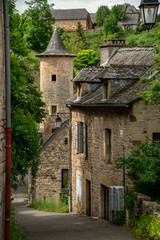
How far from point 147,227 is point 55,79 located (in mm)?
27324

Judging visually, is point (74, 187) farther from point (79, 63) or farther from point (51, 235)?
point (79, 63)

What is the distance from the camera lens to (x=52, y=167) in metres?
26.0

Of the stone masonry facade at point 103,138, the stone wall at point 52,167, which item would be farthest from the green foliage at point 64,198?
the stone masonry facade at point 103,138

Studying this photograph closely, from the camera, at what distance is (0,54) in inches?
343

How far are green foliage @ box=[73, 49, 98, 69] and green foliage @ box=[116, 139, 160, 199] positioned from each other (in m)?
49.0

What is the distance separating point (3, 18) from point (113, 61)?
13289mm

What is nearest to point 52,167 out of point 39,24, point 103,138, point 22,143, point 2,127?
point 103,138

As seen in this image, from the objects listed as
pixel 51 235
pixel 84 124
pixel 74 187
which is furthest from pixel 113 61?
pixel 51 235

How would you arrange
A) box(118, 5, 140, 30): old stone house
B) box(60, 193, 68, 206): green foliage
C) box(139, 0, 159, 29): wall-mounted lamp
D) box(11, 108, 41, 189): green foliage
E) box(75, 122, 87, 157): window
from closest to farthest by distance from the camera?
box(139, 0, 159, 29): wall-mounted lamp → box(11, 108, 41, 189): green foliage → box(75, 122, 87, 157): window → box(60, 193, 68, 206): green foliage → box(118, 5, 140, 30): old stone house

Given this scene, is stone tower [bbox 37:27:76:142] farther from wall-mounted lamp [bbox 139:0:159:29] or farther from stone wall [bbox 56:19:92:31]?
stone wall [bbox 56:19:92:31]

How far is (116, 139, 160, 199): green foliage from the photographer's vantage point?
469 inches

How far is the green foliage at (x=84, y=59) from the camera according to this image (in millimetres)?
61219

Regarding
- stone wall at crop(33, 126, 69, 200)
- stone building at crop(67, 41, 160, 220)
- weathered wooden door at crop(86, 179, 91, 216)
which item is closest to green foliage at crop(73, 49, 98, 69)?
stone wall at crop(33, 126, 69, 200)

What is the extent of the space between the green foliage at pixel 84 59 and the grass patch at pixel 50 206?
126 ft
